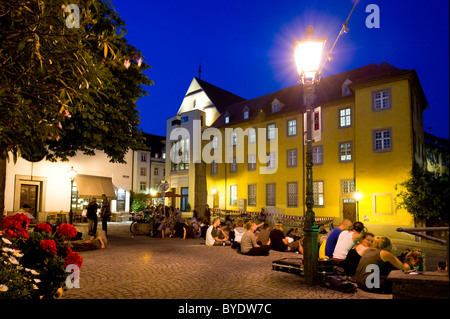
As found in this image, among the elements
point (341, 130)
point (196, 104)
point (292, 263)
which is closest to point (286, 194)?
point (341, 130)

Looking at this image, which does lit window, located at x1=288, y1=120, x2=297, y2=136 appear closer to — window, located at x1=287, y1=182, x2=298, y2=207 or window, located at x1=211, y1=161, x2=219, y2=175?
window, located at x1=287, y1=182, x2=298, y2=207

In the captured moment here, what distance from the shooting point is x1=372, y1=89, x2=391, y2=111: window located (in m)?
25.2

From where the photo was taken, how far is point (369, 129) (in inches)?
1021

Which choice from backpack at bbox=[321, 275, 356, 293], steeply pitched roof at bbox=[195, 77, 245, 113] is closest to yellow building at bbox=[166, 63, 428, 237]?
steeply pitched roof at bbox=[195, 77, 245, 113]

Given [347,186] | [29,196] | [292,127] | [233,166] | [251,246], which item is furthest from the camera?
[233,166]

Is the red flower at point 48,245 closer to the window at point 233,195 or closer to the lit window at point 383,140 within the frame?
the lit window at point 383,140

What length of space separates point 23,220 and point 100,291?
1999mm

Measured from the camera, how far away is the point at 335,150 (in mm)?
28406

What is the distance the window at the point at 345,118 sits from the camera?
27.9 meters

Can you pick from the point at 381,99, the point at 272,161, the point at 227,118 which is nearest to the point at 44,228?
the point at 381,99

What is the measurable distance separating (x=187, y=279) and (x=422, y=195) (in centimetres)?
1930

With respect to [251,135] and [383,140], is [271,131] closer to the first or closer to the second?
[251,135]

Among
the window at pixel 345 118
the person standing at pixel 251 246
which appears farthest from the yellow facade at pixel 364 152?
the person standing at pixel 251 246

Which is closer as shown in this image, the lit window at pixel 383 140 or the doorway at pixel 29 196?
the doorway at pixel 29 196
